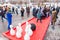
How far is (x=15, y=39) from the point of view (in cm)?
731

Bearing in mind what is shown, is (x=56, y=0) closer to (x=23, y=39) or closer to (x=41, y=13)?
(x=41, y=13)

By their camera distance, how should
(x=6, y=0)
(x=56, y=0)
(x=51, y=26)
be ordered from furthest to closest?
(x=6, y=0) → (x=56, y=0) → (x=51, y=26)

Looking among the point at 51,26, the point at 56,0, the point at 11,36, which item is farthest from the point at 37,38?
the point at 56,0

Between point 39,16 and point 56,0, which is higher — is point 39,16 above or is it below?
above

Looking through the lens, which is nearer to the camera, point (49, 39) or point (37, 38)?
point (37, 38)

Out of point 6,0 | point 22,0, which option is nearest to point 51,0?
point 22,0

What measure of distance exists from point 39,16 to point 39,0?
52.8m

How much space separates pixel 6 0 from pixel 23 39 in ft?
183

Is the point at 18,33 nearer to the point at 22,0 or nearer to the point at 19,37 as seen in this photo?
the point at 19,37

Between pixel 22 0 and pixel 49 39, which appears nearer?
pixel 49 39

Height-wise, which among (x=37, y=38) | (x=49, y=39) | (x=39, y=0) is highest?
(x=37, y=38)

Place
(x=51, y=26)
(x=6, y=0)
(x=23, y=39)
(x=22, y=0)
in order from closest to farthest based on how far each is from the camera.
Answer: (x=23, y=39), (x=51, y=26), (x=6, y=0), (x=22, y=0)

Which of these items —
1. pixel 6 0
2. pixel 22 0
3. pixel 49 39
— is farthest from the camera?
pixel 22 0

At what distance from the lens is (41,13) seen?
13.8 m
